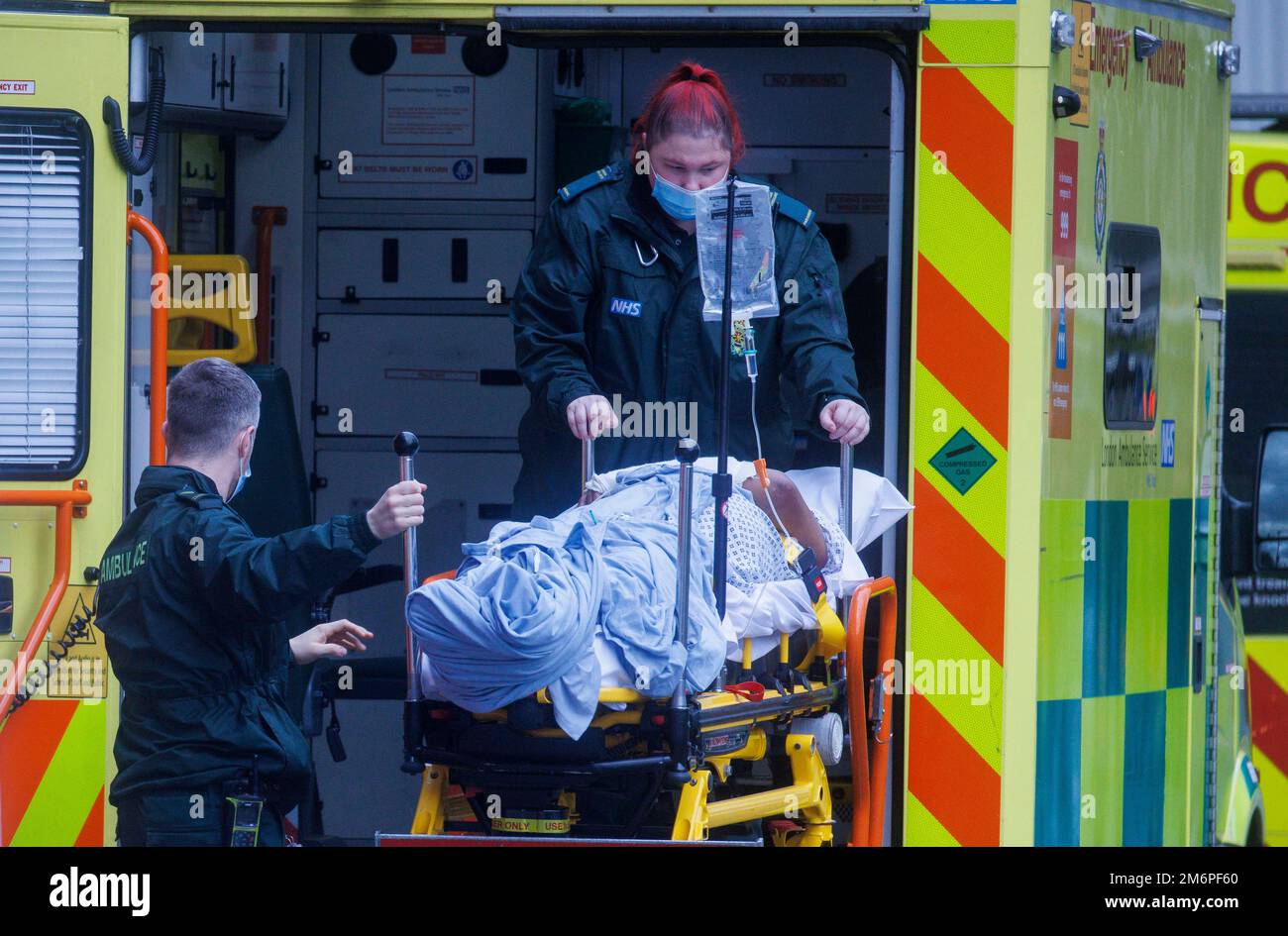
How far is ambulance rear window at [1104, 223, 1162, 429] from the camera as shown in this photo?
4258 mm

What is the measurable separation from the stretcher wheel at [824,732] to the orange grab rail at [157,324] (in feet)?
4.86

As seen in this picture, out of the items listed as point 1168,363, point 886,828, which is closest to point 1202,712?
point 1168,363

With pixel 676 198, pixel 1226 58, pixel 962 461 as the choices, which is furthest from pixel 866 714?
pixel 1226 58

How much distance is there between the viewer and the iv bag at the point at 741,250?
3830 millimetres

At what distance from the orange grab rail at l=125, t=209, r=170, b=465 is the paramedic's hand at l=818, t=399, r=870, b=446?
142cm

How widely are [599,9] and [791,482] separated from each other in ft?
3.47

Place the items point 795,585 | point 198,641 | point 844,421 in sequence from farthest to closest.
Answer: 1. point 844,421
2. point 795,585
3. point 198,641

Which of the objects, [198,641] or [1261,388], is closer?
[198,641]

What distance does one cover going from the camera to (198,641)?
3.55 m

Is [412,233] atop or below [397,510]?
atop

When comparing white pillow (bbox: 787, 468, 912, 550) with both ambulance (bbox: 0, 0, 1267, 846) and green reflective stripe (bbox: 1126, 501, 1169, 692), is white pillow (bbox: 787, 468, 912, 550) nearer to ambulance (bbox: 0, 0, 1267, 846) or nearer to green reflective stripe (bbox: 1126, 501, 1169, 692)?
ambulance (bbox: 0, 0, 1267, 846)

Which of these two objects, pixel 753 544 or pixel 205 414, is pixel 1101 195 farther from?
pixel 205 414

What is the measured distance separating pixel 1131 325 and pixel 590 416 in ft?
4.46

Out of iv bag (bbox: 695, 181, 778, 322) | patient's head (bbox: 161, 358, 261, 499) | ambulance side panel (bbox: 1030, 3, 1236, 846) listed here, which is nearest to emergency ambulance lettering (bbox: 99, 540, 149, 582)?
patient's head (bbox: 161, 358, 261, 499)
